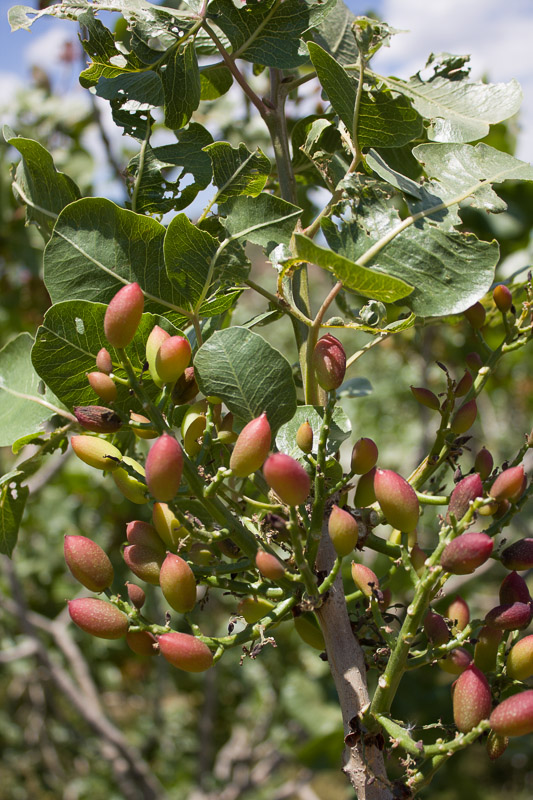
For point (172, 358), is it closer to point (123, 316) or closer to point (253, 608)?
point (123, 316)

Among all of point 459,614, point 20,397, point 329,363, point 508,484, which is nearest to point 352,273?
point 329,363

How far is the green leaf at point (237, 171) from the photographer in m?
0.59

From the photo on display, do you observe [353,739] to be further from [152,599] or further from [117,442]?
[152,599]

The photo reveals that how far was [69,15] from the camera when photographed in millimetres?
616

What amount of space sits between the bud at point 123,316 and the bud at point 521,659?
1.21 ft

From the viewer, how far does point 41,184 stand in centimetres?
62

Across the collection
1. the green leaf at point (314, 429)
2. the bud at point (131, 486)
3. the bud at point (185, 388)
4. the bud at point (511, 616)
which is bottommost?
the bud at point (511, 616)

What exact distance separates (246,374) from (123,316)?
0.33 feet

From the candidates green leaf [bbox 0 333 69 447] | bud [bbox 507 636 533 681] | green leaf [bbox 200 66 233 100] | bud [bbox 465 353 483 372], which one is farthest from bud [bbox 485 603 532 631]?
green leaf [bbox 200 66 233 100]

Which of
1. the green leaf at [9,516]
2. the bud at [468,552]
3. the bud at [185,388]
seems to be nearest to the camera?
the bud at [468,552]

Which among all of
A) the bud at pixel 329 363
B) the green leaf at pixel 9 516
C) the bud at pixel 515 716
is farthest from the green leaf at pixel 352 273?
the green leaf at pixel 9 516

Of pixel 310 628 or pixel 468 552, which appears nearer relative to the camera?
pixel 468 552

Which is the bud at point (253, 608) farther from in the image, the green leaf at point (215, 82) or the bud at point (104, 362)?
the green leaf at point (215, 82)

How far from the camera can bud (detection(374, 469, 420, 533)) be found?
52 centimetres
